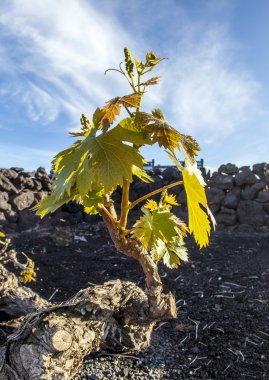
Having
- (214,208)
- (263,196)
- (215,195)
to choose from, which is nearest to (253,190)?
(263,196)

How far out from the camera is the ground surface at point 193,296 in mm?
2711

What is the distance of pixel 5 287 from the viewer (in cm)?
306

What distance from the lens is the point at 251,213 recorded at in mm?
8766

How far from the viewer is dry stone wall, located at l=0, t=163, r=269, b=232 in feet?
26.8

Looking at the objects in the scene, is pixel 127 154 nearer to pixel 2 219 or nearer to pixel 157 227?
pixel 157 227

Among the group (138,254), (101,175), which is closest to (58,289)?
(138,254)

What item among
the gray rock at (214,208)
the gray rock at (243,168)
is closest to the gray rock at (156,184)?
the gray rock at (214,208)

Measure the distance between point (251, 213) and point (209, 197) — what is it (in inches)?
43.1

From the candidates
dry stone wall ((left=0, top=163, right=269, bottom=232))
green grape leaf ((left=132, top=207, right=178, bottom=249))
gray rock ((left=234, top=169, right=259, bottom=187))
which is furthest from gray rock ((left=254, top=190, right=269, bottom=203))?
green grape leaf ((left=132, top=207, right=178, bottom=249))

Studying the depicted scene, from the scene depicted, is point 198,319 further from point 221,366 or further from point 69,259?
point 69,259

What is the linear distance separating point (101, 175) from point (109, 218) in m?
0.40

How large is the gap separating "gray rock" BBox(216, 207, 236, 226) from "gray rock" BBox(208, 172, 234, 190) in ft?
2.07

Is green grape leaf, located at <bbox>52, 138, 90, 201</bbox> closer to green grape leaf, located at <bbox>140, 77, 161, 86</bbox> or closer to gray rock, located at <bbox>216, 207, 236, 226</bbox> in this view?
green grape leaf, located at <bbox>140, 77, 161, 86</bbox>

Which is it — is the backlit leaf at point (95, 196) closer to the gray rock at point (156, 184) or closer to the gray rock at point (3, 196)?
the gray rock at point (3, 196)
